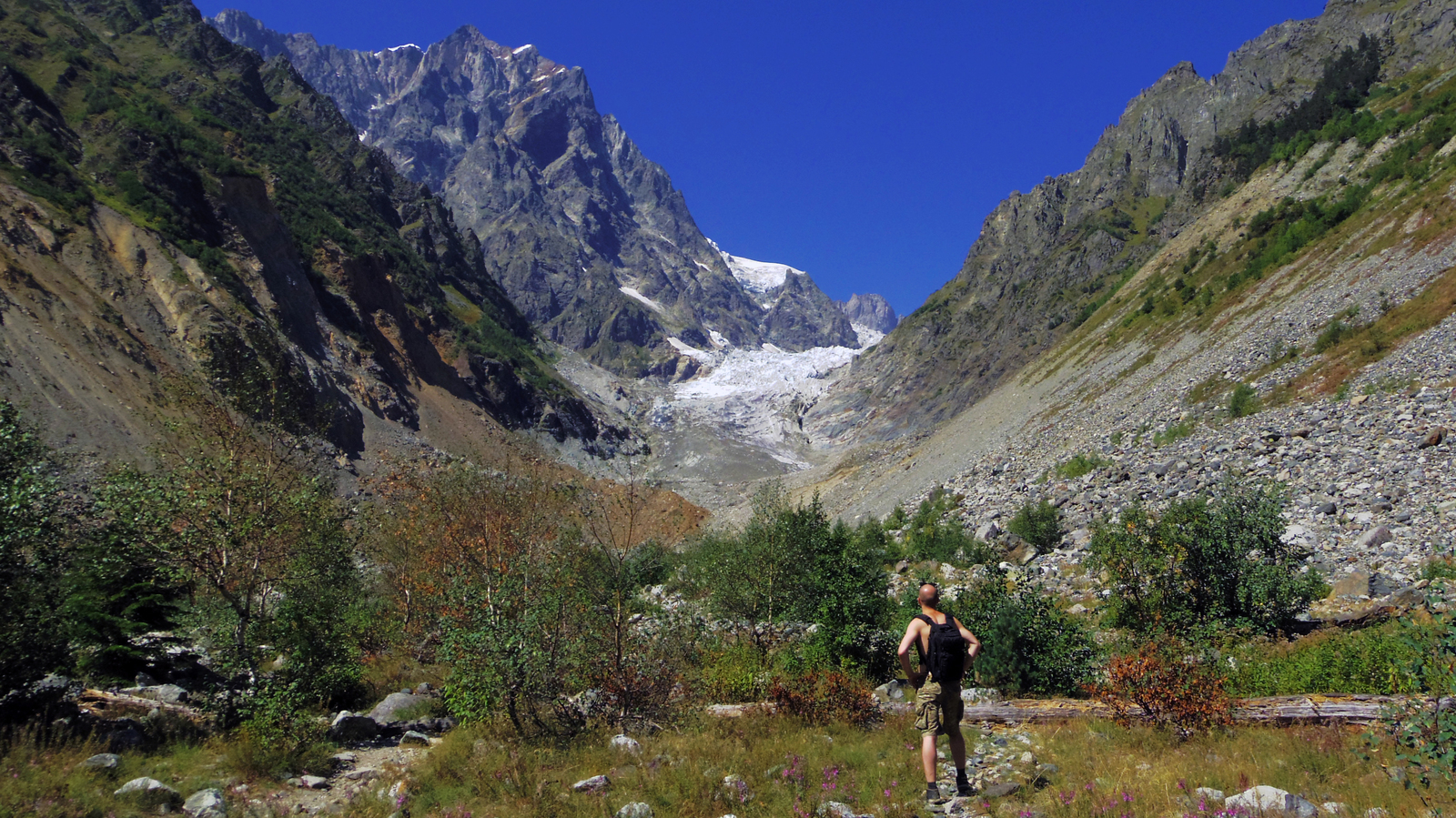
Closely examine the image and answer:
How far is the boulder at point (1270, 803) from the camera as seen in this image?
6047 mm

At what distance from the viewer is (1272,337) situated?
29766mm

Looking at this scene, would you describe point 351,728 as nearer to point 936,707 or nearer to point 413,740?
point 413,740

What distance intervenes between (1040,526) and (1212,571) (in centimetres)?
914

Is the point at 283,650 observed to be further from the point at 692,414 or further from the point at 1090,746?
the point at 692,414

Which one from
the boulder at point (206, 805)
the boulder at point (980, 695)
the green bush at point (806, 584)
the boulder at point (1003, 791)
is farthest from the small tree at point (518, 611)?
the boulder at point (1003, 791)

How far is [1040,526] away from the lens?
853 inches

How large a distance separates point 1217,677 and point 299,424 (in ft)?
58.2

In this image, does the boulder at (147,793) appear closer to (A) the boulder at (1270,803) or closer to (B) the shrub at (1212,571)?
(A) the boulder at (1270,803)

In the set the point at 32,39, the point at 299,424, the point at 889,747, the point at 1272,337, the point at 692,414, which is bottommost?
the point at 889,747

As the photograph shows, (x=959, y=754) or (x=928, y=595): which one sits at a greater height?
(x=928, y=595)

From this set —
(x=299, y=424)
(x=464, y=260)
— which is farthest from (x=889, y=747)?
(x=464, y=260)

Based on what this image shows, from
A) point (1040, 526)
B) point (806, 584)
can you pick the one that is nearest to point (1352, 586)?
point (1040, 526)

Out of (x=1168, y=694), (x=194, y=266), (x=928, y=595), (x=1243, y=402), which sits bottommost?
(x=1168, y=694)

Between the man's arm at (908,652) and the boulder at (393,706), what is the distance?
11.5 metres
